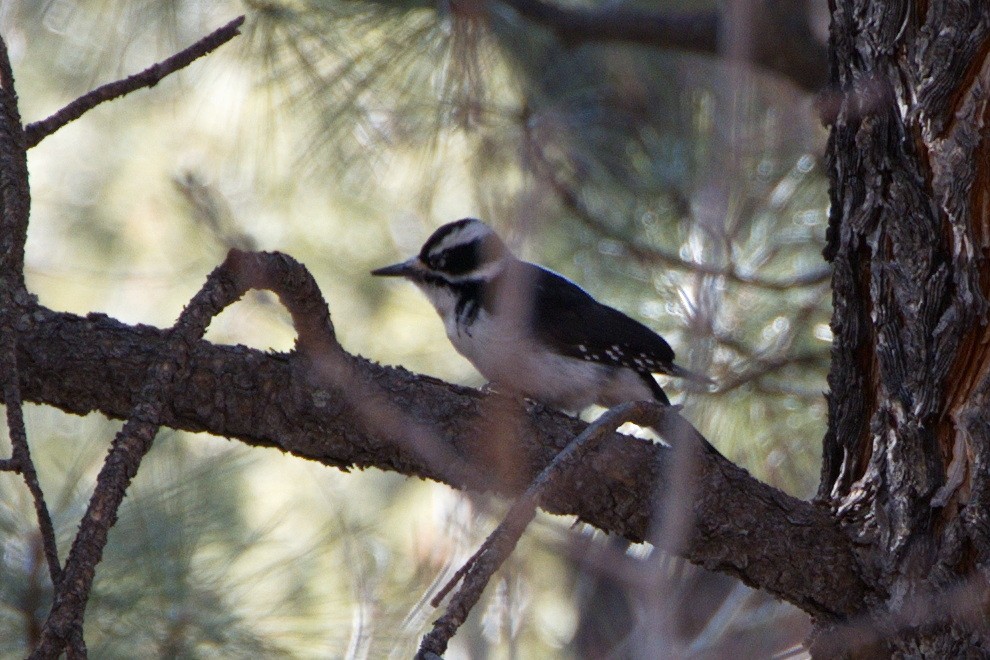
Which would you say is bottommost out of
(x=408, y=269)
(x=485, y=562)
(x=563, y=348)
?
(x=485, y=562)

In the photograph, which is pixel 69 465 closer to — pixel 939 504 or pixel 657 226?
pixel 657 226

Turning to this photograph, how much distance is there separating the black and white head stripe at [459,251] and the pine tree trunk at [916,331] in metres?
1.60

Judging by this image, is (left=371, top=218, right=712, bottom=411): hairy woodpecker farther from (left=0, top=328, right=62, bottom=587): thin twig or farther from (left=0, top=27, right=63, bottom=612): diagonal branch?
(left=0, top=328, right=62, bottom=587): thin twig

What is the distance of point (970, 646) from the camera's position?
7.00 ft

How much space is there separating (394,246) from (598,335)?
179 cm

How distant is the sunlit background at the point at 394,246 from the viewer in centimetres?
315

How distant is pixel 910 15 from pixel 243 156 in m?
2.69

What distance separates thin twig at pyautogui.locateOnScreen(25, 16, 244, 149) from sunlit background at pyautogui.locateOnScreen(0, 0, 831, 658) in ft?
2.23

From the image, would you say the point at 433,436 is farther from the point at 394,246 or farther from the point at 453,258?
the point at 394,246

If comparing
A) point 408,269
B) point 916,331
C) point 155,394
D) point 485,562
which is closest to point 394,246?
point 408,269

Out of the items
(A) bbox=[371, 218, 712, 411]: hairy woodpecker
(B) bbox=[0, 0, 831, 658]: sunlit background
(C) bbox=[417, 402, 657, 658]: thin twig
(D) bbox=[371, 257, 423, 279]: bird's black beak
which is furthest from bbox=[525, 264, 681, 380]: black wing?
(C) bbox=[417, 402, 657, 658]: thin twig

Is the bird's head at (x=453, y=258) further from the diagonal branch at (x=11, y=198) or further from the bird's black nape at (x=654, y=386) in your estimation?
the diagonal branch at (x=11, y=198)

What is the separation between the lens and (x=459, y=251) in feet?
12.7

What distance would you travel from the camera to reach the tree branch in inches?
85.8
